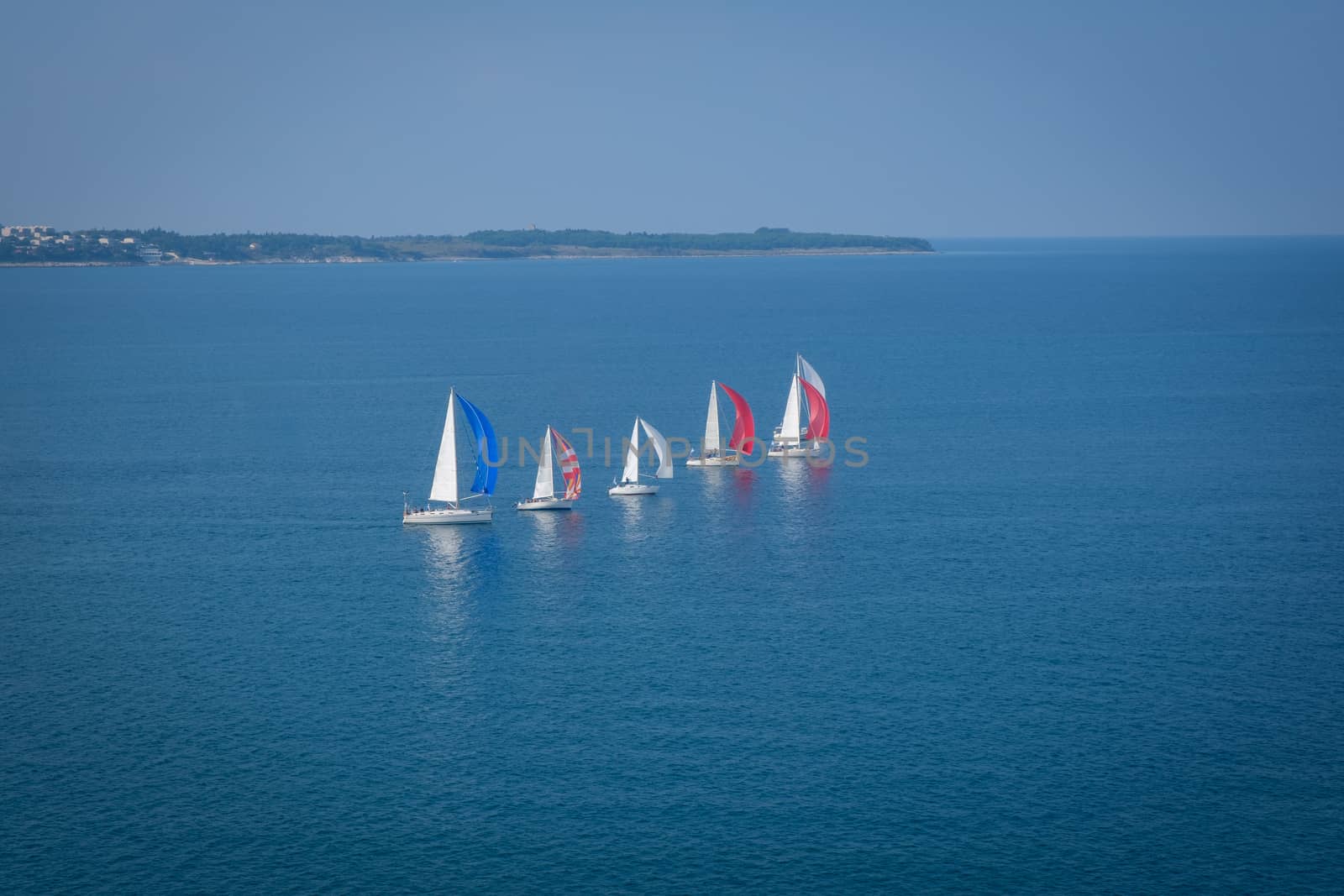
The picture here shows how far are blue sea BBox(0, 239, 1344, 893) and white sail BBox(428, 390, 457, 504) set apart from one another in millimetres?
3698

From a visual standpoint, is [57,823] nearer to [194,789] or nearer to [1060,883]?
[194,789]

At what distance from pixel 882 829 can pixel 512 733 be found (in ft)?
52.3

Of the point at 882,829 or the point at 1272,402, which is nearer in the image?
the point at 882,829

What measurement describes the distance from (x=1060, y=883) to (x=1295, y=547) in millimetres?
41160

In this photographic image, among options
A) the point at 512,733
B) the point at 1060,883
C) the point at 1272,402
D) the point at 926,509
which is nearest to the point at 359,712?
the point at 512,733

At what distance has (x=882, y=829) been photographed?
50.6 m

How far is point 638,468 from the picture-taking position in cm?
9844

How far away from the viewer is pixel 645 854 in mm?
49344

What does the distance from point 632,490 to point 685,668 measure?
31364 millimetres

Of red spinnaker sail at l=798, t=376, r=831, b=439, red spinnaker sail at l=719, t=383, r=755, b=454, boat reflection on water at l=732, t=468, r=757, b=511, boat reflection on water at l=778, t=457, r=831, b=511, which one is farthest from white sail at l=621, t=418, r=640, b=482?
red spinnaker sail at l=798, t=376, r=831, b=439

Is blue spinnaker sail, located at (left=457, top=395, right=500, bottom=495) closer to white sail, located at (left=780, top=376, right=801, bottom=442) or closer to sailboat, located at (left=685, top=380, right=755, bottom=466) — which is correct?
sailboat, located at (left=685, top=380, right=755, bottom=466)

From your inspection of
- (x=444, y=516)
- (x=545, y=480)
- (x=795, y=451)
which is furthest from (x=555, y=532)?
(x=795, y=451)

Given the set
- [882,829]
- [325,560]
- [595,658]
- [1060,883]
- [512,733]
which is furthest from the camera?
[325,560]

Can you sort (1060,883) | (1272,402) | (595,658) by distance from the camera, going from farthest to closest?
(1272,402)
(595,658)
(1060,883)
